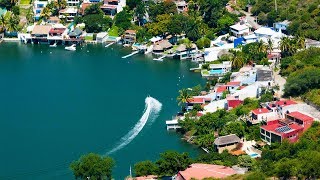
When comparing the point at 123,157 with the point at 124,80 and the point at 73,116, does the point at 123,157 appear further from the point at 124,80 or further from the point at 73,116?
the point at 124,80

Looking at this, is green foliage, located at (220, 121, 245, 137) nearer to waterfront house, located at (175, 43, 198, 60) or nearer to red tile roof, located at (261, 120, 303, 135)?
red tile roof, located at (261, 120, 303, 135)

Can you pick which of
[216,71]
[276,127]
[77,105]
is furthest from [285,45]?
[77,105]

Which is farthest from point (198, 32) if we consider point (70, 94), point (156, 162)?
point (156, 162)

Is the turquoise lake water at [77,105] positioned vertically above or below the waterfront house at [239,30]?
below

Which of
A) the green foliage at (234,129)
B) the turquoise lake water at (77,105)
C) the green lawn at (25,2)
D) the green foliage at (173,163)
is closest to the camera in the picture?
the green foliage at (173,163)

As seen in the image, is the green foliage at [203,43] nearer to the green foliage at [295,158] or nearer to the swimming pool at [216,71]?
the swimming pool at [216,71]

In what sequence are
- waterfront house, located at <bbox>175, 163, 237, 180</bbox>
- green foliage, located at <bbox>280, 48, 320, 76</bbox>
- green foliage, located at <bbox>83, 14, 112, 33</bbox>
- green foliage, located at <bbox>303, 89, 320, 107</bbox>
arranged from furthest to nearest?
green foliage, located at <bbox>83, 14, 112, 33</bbox> < green foliage, located at <bbox>280, 48, 320, 76</bbox> < green foliage, located at <bbox>303, 89, 320, 107</bbox> < waterfront house, located at <bbox>175, 163, 237, 180</bbox>

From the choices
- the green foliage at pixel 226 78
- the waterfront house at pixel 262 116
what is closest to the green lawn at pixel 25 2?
the green foliage at pixel 226 78

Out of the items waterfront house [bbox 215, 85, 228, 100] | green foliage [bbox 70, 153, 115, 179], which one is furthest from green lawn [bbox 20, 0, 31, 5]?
green foliage [bbox 70, 153, 115, 179]
